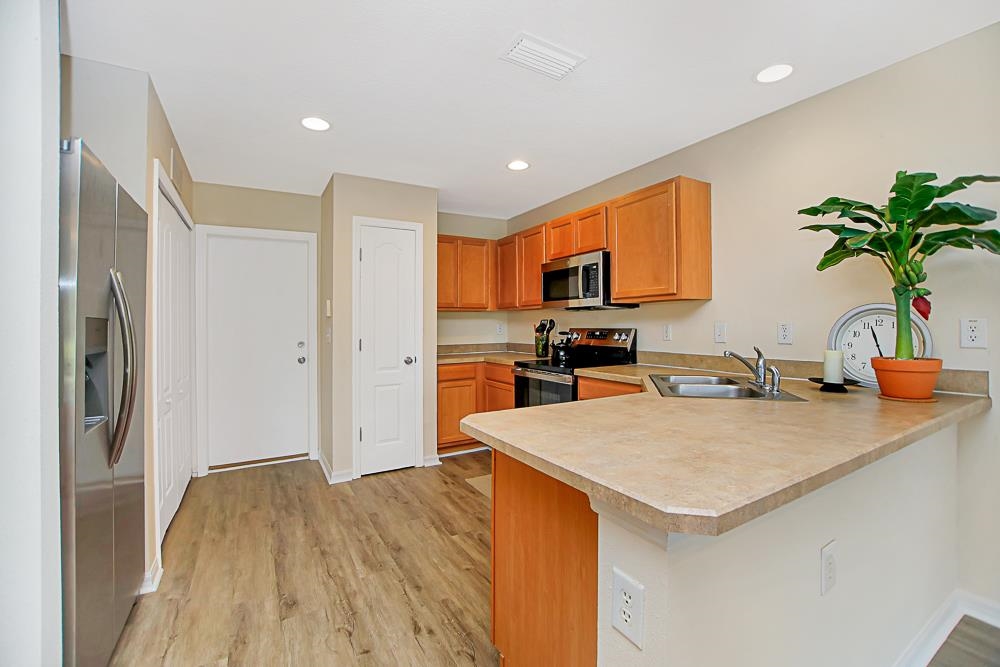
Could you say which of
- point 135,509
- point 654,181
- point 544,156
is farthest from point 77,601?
point 654,181

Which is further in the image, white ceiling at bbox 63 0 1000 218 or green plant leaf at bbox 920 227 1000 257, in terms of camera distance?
white ceiling at bbox 63 0 1000 218

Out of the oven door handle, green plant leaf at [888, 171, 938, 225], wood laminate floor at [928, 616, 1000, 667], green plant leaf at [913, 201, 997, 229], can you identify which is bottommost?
wood laminate floor at [928, 616, 1000, 667]

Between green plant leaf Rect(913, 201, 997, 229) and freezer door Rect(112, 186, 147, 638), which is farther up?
green plant leaf Rect(913, 201, 997, 229)

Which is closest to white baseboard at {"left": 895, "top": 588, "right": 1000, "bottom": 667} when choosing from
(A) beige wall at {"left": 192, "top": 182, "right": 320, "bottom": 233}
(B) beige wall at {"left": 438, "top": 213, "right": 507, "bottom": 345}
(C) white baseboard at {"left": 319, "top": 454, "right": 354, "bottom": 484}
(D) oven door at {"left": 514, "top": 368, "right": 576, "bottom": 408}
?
(D) oven door at {"left": 514, "top": 368, "right": 576, "bottom": 408}

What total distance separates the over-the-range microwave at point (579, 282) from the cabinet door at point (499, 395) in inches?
31.2

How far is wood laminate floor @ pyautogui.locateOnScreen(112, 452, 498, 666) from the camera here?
1678 mm

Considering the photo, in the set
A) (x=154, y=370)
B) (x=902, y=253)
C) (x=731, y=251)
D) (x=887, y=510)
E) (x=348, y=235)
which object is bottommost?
(x=887, y=510)

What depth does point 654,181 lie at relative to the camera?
3.16 meters

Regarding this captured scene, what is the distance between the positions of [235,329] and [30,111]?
281cm

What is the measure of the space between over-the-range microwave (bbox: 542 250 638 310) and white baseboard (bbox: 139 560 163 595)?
2876 mm

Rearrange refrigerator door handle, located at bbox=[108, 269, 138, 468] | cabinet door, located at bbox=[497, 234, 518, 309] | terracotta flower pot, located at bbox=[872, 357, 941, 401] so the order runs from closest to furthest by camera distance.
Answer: refrigerator door handle, located at bbox=[108, 269, 138, 468] < terracotta flower pot, located at bbox=[872, 357, 941, 401] < cabinet door, located at bbox=[497, 234, 518, 309]

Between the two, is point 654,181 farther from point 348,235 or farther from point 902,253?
point 348,235

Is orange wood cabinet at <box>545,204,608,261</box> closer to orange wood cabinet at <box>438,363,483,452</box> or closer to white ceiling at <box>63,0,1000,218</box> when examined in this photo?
white ceiling at <box>63,0,1000,218</box>

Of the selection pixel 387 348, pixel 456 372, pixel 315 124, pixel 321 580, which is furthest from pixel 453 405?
pixel 315 124
